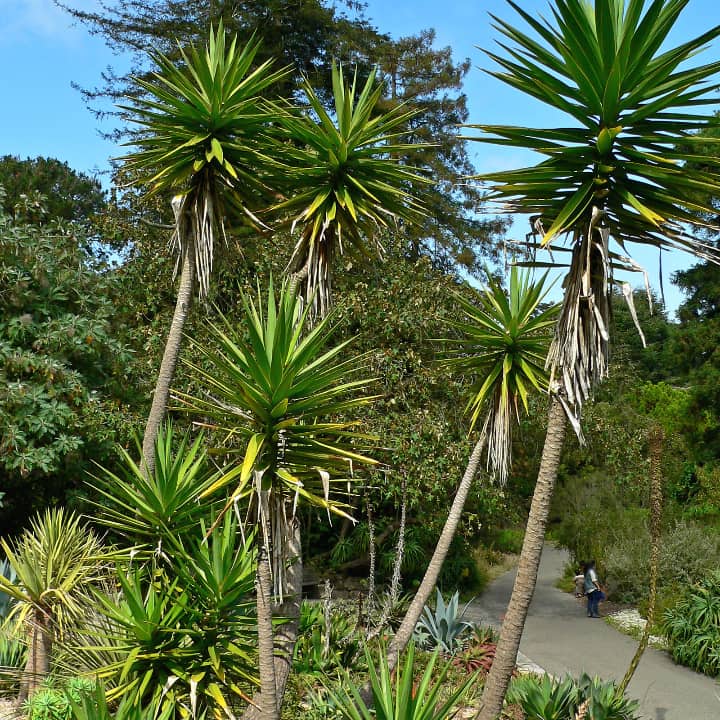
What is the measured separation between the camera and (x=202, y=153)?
8312mm

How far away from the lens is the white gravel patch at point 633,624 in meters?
13.9

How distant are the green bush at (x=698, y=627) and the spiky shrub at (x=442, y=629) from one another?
4.03 metres

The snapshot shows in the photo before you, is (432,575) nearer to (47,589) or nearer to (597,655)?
(47,589)

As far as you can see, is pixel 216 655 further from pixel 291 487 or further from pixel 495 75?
pixel 495 75

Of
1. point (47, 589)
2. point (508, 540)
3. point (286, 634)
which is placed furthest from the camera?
point (508, 540)

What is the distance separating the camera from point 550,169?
19.4 ft

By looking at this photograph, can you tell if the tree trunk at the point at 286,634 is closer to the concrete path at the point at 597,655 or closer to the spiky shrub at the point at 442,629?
the spiky shrub at the point at 442,629

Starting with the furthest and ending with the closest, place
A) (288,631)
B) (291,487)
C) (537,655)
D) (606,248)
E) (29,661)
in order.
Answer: (537,655) < (29,661) < (288,631) < (606,248) < (291,487)

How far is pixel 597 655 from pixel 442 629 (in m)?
3.68

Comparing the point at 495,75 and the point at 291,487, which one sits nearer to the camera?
the point at 291,487

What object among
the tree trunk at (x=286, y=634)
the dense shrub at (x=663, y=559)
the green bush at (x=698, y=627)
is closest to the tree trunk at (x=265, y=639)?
the tree trunk at (x=286, y=634)

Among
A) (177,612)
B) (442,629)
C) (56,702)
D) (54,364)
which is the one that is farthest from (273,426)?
(54,364)

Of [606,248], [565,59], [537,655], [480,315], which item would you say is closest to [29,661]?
[480,315]

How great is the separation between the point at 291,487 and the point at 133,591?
1769mm
